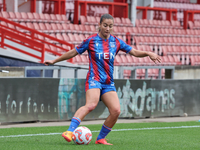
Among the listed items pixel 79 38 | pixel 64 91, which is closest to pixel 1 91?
pixel 64 91

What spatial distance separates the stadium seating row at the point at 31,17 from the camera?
1811 cm

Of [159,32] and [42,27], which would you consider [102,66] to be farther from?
[159,32]

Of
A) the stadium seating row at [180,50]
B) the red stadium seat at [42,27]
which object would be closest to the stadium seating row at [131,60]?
the stadium seating row at [180,50]

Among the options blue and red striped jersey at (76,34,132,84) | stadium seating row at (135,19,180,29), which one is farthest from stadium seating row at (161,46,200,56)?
blue and red striped jersey at (76,34,132,84)

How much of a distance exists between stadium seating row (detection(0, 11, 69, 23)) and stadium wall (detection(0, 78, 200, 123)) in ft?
29.2

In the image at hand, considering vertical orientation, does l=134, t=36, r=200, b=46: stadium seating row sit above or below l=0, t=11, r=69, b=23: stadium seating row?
below

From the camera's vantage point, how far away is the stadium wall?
31.0 feet

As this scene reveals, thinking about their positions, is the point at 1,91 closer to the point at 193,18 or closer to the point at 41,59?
the point at 41,59

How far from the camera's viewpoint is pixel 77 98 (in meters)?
10.5

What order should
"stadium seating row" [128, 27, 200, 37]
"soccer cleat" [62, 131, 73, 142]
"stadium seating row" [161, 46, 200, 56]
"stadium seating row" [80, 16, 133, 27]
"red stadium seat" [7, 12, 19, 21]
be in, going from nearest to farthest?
1. "soccer cleat" [62, 131, 73, 142]
2. "red stadium seat" [7, 12, 19, 21]
3. "stadium seating row" [80, 16, 133, 27]
4. "stadium seating row" [128, 27, 200, 37]
5. "stadium seating row" [161, 46, 200, 56]

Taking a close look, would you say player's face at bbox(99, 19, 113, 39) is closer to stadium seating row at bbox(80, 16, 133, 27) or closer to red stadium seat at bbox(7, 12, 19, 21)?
red stadium seat at bbox(7, 12, 19, 21)

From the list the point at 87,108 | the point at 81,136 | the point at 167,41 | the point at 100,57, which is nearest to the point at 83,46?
the point at 100,57

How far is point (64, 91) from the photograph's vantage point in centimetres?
1027

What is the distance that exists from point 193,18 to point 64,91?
1970cm
